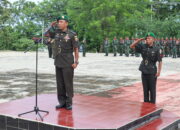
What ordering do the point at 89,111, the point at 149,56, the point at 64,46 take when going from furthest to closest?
the point at 149,56 < the point at 89,111 < the point at 64,46

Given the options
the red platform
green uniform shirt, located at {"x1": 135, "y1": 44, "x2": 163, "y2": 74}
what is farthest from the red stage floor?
green uniform shirt, located at {"x1": 135, "y1": 44, "x2": 163, "y2": 74}

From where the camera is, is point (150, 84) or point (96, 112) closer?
point (96, 112)

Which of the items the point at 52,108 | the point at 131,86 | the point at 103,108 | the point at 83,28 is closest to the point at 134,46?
the point at 103,108

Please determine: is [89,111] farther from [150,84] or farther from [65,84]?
[150,84]

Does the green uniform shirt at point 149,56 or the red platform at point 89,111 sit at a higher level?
the green uniform shirt at point 149,56

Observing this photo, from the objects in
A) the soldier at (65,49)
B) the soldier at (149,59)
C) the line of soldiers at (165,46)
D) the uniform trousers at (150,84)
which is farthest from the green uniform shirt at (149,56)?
the line of soldiers at (165,46)

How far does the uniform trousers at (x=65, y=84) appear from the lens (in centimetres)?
566

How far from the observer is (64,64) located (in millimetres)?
5621

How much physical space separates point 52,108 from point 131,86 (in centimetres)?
467

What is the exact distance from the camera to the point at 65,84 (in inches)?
225

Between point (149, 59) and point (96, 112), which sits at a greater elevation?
point (149, 59)

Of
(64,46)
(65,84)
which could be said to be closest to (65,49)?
(64,46)

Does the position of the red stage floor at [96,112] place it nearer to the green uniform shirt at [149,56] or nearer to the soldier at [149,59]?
the soldier at [149,59]

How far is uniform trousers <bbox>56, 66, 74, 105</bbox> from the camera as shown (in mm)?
5660
